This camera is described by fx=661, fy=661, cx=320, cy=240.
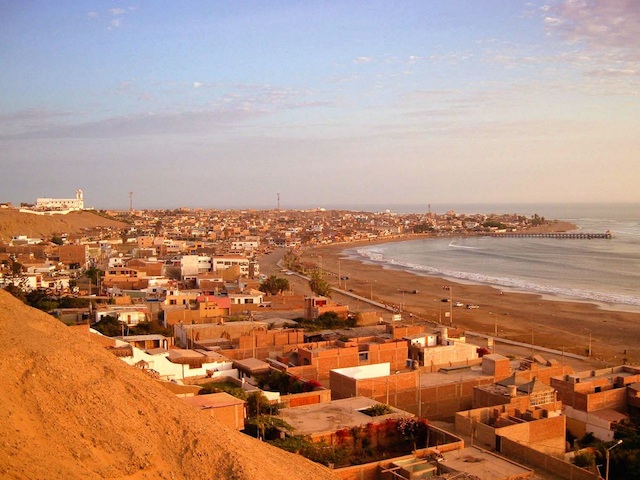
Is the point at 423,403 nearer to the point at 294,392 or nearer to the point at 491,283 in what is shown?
the point at 294,392

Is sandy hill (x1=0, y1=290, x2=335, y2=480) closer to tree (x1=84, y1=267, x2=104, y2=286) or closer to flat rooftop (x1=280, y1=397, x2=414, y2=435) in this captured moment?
flat rooftop (x1=280, y1=397, x2=414, y2=435)

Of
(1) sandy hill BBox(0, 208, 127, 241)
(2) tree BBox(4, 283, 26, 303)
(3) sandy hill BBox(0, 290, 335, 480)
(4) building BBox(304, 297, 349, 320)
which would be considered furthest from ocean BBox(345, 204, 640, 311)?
(3) sandy hill BBox(0, 290, 335, 480)

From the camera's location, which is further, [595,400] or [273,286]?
[273,286]

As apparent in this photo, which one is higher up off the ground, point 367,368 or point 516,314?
point 367,368

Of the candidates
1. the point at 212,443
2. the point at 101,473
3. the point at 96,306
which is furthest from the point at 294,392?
the point at 96,306

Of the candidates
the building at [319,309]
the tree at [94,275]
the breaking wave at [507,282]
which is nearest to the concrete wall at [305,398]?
the building at [319,309]

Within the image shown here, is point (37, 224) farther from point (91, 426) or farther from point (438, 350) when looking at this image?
point (91, 426)

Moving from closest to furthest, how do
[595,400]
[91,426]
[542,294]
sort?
[91,426] → [595,400] → [542,294]

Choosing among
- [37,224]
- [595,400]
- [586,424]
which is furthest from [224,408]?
[37,224]

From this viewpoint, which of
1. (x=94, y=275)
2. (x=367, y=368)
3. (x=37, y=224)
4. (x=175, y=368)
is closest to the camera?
(x=175, y=368)
